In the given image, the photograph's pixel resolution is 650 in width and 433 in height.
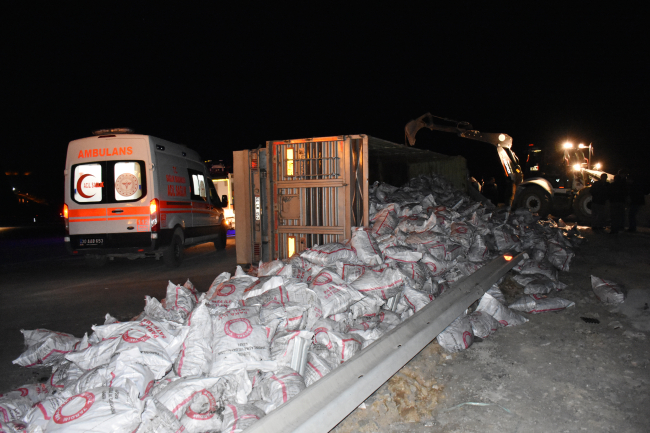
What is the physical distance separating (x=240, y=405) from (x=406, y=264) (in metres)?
2.62

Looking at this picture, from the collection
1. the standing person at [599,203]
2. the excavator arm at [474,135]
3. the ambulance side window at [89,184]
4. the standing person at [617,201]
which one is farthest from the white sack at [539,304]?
the excavator arm at [474,135]

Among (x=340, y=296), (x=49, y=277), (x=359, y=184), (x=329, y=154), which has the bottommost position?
(x=49, y=277)

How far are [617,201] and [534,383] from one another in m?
9.59

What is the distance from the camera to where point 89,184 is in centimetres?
665

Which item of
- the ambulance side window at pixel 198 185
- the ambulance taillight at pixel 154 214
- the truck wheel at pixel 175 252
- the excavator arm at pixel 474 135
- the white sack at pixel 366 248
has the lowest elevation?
the truck wheel at pixel 175 252

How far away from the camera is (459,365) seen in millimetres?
3041

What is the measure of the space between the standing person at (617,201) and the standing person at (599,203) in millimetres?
328

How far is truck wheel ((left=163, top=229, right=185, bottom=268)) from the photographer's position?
7.05 metres

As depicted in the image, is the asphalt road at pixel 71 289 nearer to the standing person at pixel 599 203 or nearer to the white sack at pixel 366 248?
the white sack at pixel 366 248

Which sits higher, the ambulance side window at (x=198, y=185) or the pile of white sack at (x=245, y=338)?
the ambulance side window at (x=198, y=185)

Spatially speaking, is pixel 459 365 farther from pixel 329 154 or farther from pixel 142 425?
pixel 329 154

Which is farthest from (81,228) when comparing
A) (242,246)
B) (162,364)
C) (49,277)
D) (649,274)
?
(649,274)

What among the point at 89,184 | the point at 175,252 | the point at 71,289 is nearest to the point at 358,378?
the point at 71,289

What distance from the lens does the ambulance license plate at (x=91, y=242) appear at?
6594mm
